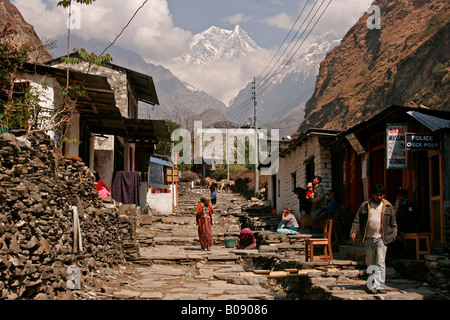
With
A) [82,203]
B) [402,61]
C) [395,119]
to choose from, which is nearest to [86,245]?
[82,203]

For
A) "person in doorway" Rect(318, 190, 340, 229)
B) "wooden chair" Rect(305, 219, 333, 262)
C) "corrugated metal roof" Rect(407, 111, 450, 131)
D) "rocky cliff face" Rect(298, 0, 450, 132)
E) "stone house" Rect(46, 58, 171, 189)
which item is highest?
"rocky cliff face" Rect(298, 0, 450, 132)

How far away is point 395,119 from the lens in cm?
1103

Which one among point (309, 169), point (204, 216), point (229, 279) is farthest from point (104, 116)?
point (309, 169)

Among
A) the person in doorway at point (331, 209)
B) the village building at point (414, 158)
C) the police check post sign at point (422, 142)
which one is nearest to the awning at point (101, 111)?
the person in doorway at point (331, 209)

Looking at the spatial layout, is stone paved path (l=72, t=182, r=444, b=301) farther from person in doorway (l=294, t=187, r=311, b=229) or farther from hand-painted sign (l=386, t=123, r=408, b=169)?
hand-painted sign (l=386, t=123, r=408, b=169)

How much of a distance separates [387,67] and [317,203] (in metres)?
41.2

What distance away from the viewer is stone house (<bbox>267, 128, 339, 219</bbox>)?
16703 millimetres

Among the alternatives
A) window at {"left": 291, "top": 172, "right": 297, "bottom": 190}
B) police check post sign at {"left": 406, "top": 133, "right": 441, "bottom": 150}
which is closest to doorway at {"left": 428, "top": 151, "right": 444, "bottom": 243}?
police check post sign at {"left": 406, "top": 133, "right": 441, "bottom": 150}

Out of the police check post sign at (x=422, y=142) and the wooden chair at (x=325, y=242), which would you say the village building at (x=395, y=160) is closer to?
the police check post sign at (x=422, y=142)

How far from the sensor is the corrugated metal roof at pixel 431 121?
29.9 feet

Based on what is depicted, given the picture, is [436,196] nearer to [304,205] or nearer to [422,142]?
[422,142]

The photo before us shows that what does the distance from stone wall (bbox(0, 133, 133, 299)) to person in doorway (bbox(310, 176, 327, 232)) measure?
7796 mm

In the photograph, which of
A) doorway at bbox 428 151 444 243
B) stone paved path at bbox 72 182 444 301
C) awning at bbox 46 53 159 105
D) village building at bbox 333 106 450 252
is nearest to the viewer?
stone paved path at bbox 72 182 444 301

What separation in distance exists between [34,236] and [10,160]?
114 centimetres
